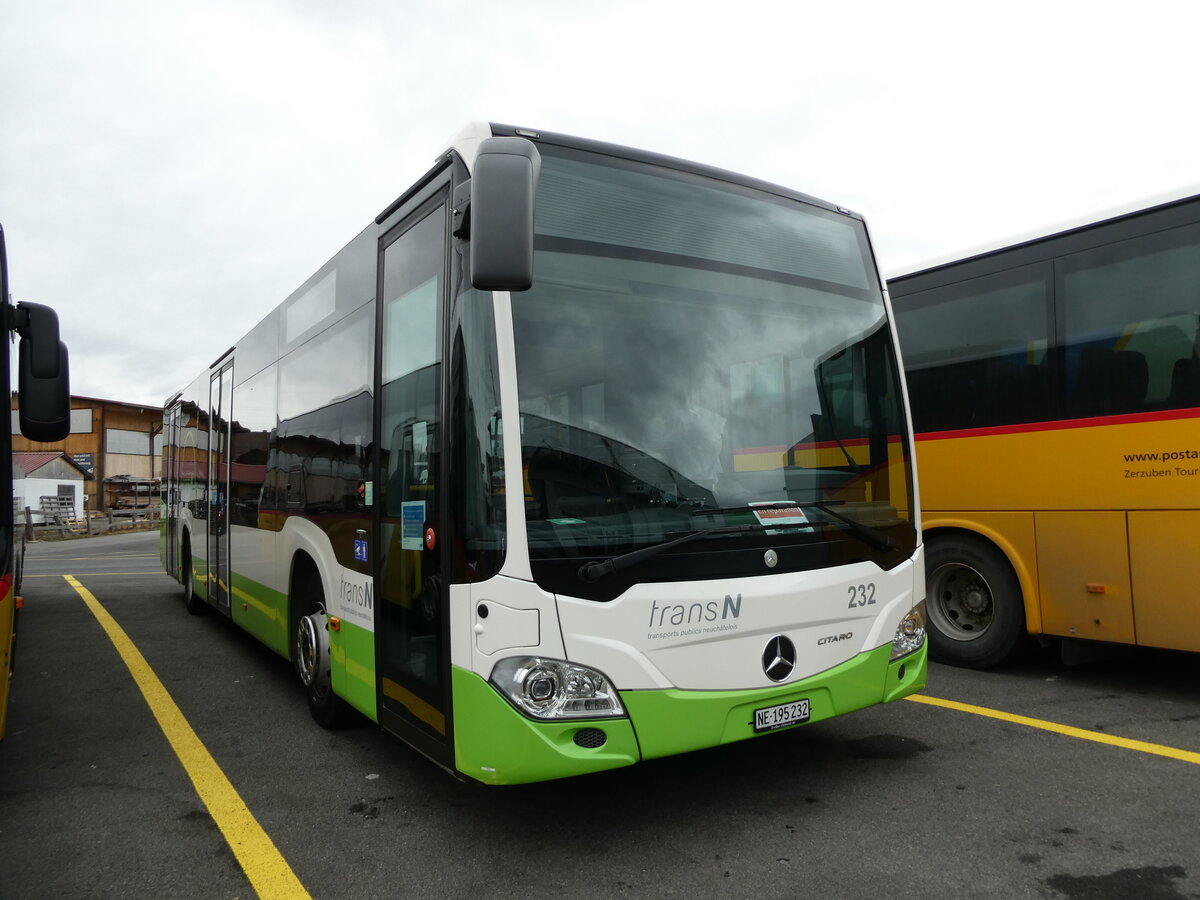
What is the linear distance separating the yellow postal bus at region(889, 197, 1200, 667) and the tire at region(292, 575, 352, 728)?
14.5ft

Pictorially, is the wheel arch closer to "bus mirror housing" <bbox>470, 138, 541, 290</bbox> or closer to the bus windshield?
the bus windshield

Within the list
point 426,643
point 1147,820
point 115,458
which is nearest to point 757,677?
point 426,643

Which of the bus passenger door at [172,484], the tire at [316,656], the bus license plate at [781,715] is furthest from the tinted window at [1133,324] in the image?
the bus passenger door at [172,484]

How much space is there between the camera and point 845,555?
3.89m

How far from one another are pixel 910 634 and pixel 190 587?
8.25 metres

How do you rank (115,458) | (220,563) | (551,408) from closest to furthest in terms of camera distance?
(551,408) → (220,563) → (115,458)

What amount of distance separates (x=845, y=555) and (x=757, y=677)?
2.43 feet

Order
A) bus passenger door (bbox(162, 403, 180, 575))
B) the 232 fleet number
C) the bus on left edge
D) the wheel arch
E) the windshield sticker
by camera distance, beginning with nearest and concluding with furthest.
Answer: the windshield sticker < the 232 fleet number < the bus on left edge < the wheel arch < bus passenger door (bbox(162, 403, 180, 575))

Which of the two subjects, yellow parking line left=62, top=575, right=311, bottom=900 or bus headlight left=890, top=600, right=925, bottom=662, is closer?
yellow parking line left=62, top=575, right=311, bottom=900

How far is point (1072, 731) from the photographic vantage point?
189 inches

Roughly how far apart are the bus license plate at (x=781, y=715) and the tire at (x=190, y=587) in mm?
7762

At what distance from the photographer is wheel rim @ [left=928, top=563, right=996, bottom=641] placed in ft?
21.0

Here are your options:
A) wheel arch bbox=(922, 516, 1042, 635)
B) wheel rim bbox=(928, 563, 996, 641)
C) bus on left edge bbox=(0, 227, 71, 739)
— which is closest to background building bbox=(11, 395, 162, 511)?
bus on left edge bbox=(0, 227, 71, 739)

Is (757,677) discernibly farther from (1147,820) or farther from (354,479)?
(354,479)
